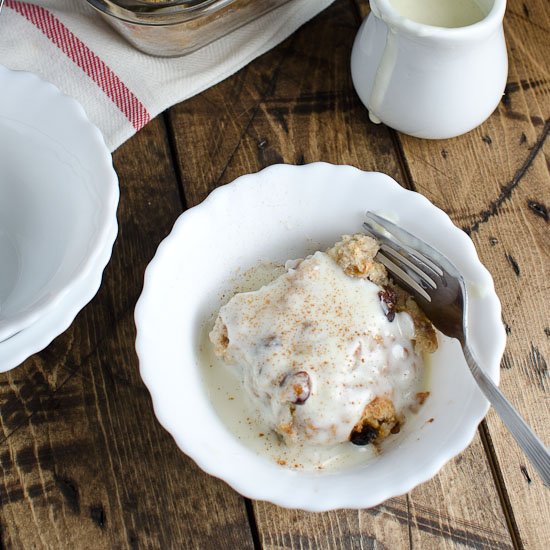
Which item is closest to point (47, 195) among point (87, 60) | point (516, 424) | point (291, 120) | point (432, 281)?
point (87, 60)

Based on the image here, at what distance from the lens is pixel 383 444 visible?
1.02m

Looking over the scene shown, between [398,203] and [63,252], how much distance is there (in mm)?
458

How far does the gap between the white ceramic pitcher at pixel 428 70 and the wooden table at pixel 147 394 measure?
58 millimetres

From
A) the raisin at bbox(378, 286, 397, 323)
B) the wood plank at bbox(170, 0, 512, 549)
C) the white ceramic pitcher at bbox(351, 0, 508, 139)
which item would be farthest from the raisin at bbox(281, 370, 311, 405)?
the white ceramic pitcher at bbox(351, 0, 508, 139)

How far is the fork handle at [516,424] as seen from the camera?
2.90 feet

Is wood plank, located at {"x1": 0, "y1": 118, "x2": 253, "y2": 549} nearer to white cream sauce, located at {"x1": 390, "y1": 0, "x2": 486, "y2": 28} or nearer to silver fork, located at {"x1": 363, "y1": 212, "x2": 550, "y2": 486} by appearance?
silver fork, located at {"x1": 363, "y1": 212, "x2": 550, "y2": 486}

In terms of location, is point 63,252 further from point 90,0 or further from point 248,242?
point 90,0

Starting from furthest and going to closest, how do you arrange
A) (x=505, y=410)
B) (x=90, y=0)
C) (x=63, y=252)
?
1. (x=90, y=0)
2. (x=63, y=252)
3. (x=505, y=410)

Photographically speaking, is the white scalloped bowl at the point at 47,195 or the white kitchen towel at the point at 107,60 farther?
the white kitchen towel at the point at 107,60

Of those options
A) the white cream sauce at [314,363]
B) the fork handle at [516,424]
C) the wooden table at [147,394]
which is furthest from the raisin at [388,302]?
the wooden table at [147,394]

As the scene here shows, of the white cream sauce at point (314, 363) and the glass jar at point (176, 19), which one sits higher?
the glass jar at point (176, 19)

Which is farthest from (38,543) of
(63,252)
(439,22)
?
(439,22)

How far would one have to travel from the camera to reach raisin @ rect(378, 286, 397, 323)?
Answer: 1034 mm

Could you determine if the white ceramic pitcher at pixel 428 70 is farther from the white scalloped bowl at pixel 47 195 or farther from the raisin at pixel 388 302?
the white scalloped bowl at pixel 47 195
